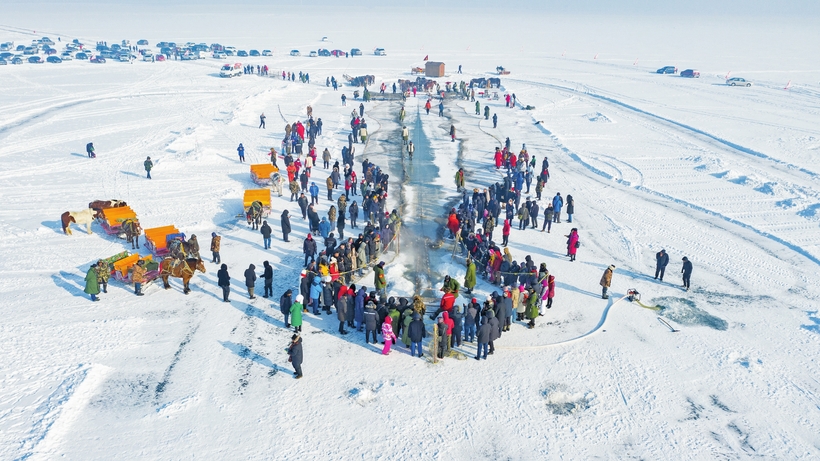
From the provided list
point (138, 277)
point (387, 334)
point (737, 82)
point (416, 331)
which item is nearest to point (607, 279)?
point (416, 331)

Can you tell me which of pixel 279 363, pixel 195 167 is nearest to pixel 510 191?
pixel 279 363

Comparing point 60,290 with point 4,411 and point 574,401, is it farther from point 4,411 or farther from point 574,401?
point 574,401

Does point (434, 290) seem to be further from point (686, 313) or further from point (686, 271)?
point (686, 271)

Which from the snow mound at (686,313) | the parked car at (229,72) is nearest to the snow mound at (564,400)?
the snow mound at (686,313)

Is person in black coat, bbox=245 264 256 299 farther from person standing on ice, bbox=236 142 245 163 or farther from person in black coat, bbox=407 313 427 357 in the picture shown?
person standing on ice, bbox=236 142 245 163

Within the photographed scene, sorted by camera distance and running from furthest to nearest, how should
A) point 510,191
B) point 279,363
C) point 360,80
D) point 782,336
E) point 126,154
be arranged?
1. point 360,80
2. point 126,154
3. point 510,191
4. point 782,336
5. point 279,363

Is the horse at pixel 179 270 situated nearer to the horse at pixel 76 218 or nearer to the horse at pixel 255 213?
the horse at pixel 255 213
